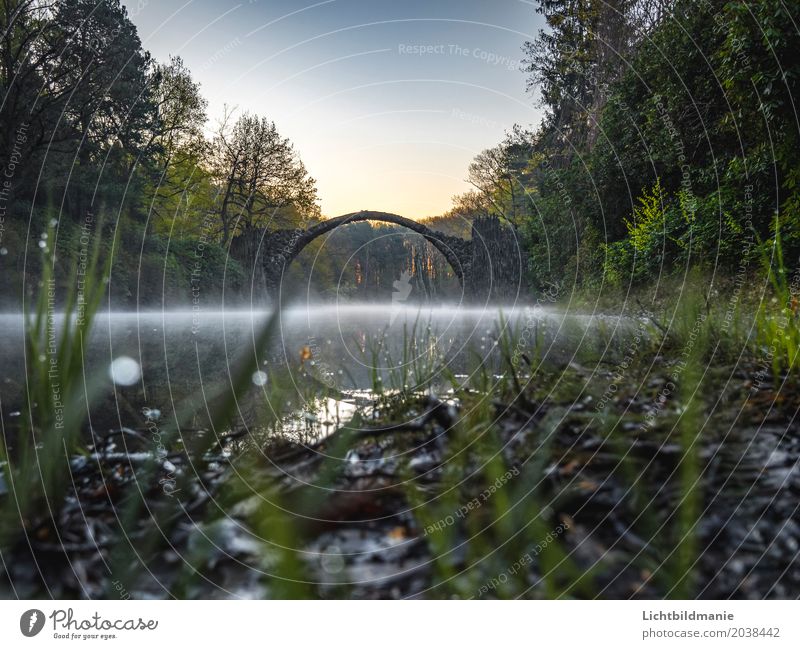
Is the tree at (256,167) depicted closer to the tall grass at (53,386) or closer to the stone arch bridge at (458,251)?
the tall grass at (53,386)

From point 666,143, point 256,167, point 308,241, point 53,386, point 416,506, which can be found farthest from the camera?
point 308,241

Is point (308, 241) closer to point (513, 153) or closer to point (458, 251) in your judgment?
point (458, 251)

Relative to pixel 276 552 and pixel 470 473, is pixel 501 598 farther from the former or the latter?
pixel 276 552

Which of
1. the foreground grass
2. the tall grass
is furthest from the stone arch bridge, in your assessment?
the tall grass

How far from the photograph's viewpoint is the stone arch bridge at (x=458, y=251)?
59.7 feet

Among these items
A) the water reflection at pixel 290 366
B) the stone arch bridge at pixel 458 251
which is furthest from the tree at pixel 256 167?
the stone arch bridge at pixel 458 251

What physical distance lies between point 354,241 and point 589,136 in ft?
52.9

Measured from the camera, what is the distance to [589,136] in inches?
773

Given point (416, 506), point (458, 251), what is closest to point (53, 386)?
point (416, 506)

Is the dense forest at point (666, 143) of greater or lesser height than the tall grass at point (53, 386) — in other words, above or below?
above

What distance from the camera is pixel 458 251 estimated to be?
76.4 ft

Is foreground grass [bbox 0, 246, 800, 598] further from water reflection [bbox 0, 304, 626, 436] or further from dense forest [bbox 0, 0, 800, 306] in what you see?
dense forest [bbox 0, 0, 800, 306]

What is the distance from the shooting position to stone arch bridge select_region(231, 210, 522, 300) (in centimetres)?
1820
